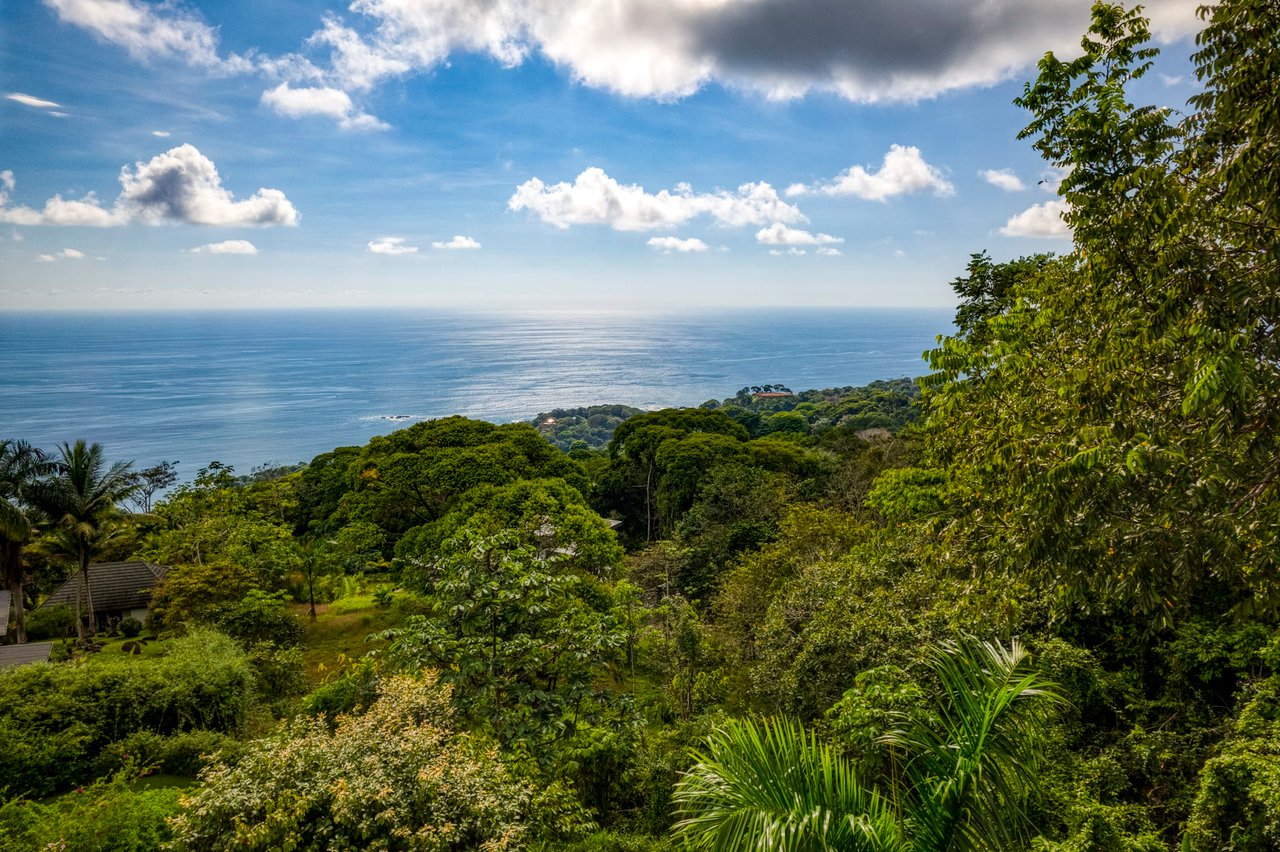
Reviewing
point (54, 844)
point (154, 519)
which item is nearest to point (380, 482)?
point (154, 519)

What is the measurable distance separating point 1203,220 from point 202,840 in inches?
310

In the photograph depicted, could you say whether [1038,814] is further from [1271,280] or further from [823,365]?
[823,365]

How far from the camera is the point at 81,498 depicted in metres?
14.3

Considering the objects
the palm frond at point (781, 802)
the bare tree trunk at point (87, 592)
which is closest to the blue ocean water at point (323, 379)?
the bare tree trunk at point (87, 592)

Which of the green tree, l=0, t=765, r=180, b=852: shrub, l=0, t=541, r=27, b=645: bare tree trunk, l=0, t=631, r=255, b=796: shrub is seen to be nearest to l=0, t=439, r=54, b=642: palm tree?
l=0, t=541, r=27, b=645: bare tree trunk

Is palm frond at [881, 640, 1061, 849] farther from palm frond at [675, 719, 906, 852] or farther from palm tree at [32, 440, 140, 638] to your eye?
palm tree at [32, 440, 140, 638]

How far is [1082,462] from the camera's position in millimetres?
3283

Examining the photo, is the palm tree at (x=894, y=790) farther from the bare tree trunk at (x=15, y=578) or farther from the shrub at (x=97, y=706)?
the bare tree trunk at (x=15, y=578)

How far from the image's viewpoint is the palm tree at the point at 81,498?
14.1 meters

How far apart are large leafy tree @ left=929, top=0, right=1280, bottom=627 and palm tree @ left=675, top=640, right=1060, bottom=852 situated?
1.24 m

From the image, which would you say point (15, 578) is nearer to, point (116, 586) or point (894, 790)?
point (116, 586)

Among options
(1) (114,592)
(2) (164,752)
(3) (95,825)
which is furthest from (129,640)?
(3) (95,825)

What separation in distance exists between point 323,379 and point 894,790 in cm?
12299

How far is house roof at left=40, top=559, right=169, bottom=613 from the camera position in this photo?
1660cm
